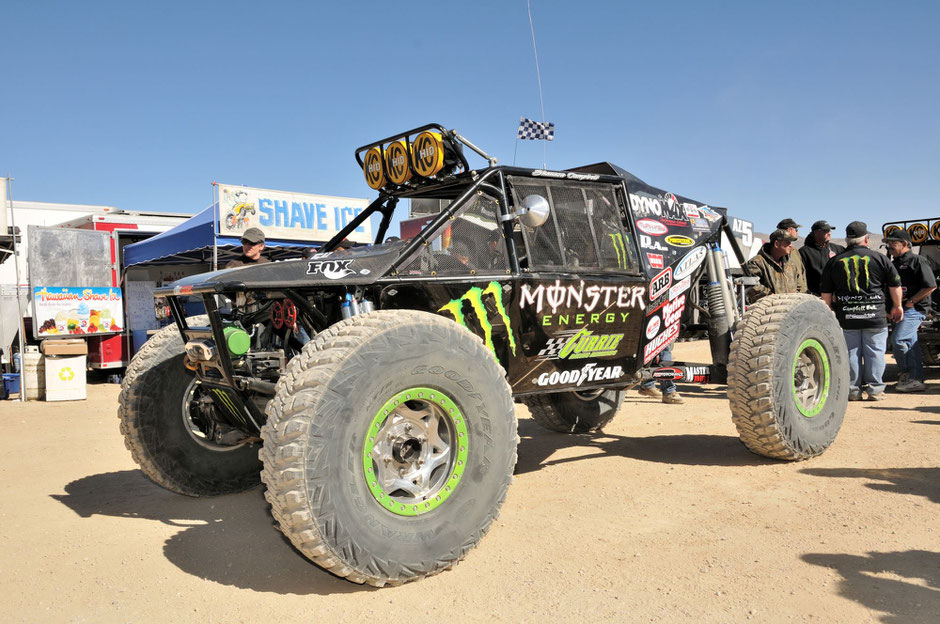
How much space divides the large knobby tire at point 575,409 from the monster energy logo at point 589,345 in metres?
1.42

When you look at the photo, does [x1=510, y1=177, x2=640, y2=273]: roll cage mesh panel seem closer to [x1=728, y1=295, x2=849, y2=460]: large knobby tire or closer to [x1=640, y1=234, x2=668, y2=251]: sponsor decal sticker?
[x1=640, y1=234, x2=668, y2=251]: sponsor decal sticker

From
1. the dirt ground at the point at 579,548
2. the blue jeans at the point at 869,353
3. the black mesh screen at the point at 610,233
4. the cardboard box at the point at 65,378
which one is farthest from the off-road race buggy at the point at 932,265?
the cardboard box at the point at 65,378

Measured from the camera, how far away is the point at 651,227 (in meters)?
5.04

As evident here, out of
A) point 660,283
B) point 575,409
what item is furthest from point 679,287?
point 575,409

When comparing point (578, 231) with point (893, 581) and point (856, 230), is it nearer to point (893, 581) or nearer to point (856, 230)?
point (893, 581)

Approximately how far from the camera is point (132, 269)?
42.2 feet

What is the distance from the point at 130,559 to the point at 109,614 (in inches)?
26.5

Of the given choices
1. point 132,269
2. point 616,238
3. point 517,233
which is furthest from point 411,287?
point 132,269

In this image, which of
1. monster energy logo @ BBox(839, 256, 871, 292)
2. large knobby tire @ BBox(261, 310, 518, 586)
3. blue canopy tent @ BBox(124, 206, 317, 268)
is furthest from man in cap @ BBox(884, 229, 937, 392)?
blue canopy tent @ BBox(124, 206, 317, 268)

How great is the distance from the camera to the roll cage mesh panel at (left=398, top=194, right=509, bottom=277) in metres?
3.91

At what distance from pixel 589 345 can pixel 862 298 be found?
5082mm

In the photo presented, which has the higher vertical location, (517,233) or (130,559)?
(517,233)

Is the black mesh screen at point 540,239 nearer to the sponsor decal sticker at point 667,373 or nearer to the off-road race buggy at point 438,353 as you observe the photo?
the off-road race buggy at point 438,353

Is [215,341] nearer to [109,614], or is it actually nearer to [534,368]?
[109,614]
